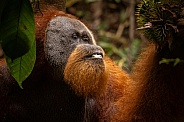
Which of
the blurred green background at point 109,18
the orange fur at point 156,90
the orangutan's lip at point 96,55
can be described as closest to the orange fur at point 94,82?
the orangutan's lip at point 96,55

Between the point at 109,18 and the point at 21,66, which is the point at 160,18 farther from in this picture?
the point at 109,18

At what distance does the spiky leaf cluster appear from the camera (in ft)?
7.75

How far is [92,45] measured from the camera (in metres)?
3.38

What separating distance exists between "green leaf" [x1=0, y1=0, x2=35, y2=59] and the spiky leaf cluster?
0.61 meters

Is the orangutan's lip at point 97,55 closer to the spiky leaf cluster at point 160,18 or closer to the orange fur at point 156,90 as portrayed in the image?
the orange fur at point 156,90

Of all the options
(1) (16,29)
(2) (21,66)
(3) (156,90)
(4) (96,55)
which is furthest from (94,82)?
(1) (16,29)

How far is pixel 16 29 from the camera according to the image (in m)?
2.16

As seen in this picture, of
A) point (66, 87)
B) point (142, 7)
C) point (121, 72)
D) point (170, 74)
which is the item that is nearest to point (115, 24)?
point (121, 72)

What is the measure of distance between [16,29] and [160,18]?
2.52 feet

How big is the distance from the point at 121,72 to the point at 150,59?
43.7 inches

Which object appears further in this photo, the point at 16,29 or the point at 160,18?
the point at 160,18

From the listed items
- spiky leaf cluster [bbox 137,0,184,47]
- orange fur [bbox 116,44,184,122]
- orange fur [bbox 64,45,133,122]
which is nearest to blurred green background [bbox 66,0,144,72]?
orange fur [bbox 64,45,133,122]

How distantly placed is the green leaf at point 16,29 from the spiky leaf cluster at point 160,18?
0.61m

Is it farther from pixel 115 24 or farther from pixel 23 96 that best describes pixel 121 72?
pixel 115 24
